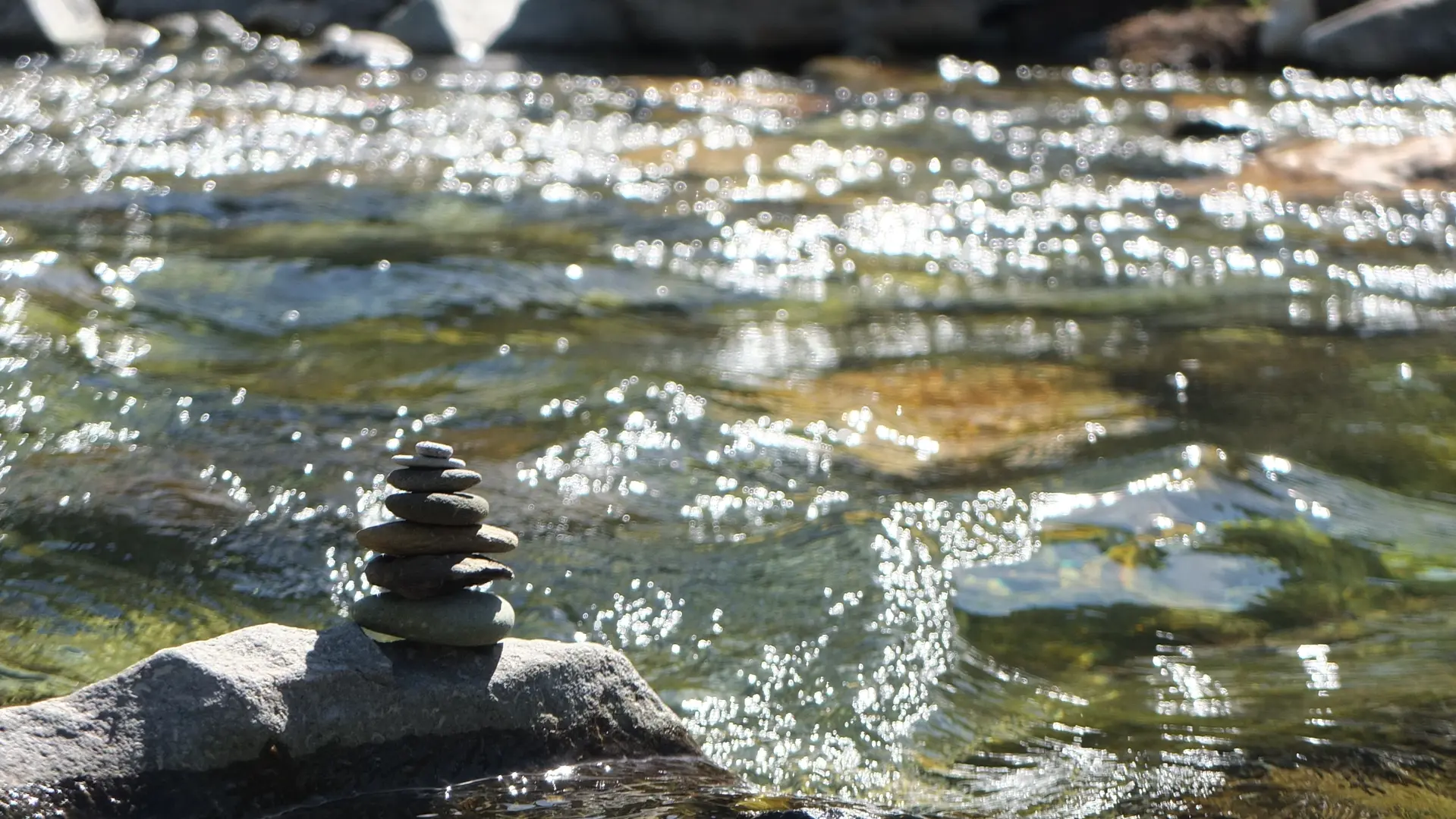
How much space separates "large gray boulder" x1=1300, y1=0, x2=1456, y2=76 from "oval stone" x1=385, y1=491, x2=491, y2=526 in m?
15.4

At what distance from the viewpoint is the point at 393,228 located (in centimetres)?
841

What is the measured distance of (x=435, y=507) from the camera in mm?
3047

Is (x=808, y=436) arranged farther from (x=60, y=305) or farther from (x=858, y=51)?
(x=858, y=51)

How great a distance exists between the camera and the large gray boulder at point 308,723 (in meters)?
2.58

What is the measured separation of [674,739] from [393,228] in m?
5.76

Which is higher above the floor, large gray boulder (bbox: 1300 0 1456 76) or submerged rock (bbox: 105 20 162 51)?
submerged rock (bbox: 105 20 162 51)

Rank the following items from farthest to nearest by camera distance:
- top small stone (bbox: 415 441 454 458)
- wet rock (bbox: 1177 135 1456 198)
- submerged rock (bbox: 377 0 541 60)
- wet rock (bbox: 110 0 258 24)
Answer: wet rock (bbox: 110 0 258 24) < submerged rock (bbox: 377 0 541 60) < wet rock (bbox: 1177 135 1456 198) < top small stone (bbox: 415 441 454 458)

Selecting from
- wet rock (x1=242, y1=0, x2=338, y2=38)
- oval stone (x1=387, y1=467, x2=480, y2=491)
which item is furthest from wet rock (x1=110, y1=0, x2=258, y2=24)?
oval stone (x1=387, y1=467, x2=480, y2=491)

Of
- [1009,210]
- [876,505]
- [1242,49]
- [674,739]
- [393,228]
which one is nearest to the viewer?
[674,739]

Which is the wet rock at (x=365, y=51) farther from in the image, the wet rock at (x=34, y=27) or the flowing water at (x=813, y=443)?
the flowing water at (x=813, y=443)

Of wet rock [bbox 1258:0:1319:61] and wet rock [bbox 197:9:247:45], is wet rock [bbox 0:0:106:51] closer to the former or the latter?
wet rock [bbox 197:9:247:45]

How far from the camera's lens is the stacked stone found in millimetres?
3027

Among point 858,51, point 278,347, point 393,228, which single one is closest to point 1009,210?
point 393,228

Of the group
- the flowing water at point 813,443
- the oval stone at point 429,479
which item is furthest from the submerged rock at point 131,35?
the oval stone at point 429,479
